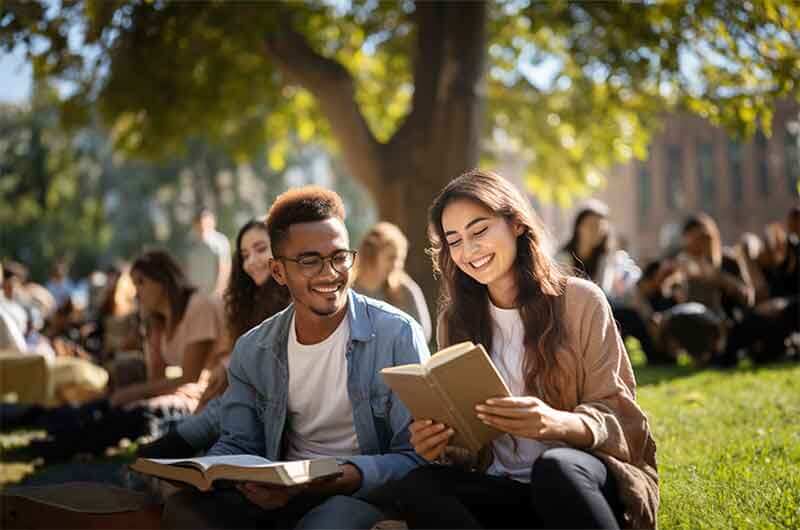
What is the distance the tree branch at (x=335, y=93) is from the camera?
11383 millimetres

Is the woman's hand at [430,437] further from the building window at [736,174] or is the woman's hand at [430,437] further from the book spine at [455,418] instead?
the building window at [736,174]

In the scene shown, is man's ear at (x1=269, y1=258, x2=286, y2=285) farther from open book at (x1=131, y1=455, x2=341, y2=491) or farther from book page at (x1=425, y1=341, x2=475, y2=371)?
book page at (x1=425, y1=341, x2=475, y2=371)

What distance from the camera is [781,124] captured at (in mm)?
10148

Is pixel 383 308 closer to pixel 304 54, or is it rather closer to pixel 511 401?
pixel 511 401

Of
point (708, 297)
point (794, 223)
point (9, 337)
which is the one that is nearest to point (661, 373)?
point (708, 297)

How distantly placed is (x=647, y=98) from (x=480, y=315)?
36.9 feet

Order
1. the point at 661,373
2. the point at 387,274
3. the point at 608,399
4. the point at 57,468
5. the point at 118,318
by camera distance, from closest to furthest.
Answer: the point at 608,399
the point at 57,468
the point at 387,274
the point at 661,373
the point at 118,318

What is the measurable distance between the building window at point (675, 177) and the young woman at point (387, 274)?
4516 centimetres

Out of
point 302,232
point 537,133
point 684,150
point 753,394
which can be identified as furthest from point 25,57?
point 684,150

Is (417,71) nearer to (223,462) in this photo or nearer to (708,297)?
(708,297)

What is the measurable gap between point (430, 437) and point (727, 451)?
2.66 m

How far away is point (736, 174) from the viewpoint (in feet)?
159

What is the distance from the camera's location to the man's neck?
4051 mm

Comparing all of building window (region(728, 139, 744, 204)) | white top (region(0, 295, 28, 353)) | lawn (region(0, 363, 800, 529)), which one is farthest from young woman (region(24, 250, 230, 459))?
building window (region(728, 139, 744, 204))
